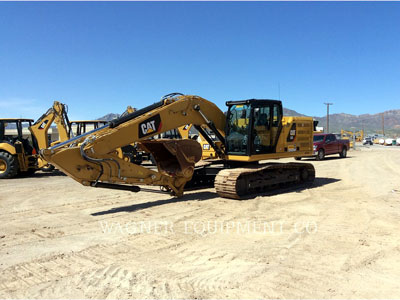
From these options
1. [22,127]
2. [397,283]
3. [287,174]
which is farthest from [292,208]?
[22,127]

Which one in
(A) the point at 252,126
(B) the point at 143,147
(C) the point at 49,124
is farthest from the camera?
(C) the point at 49,124

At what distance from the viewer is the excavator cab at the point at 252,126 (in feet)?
29.7

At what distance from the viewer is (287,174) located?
10.2 m

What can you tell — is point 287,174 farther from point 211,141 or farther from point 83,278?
point 83,278

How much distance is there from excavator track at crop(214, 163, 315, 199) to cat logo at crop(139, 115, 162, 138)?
6.74 feet

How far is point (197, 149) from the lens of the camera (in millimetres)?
9281

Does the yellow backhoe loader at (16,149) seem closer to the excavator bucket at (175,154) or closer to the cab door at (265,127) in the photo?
the excavator bucket at (175,154)

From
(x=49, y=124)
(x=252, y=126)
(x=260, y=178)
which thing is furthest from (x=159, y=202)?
(x=49, y=124)

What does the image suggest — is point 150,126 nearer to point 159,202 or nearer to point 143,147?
point 143,147

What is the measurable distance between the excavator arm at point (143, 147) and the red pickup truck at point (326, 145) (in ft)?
46.0

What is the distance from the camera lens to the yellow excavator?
7301mm

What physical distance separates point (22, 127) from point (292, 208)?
12.5m

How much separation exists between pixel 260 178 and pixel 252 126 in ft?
4.70

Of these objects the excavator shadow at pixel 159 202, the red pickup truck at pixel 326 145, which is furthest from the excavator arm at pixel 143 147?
the red pickup truck at pixel 326 145
